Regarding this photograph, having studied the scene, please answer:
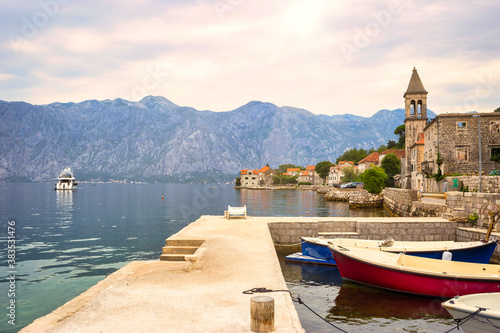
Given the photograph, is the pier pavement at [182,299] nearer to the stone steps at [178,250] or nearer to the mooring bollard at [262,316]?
the mooring bollard at [262,316]

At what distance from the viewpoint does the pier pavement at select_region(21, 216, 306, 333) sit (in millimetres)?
6609

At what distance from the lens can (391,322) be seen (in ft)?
38.5

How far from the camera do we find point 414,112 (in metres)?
78.6

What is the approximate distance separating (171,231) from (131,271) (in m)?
28.4

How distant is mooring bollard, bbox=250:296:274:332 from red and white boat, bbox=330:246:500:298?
913 centimetres

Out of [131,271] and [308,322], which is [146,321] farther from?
[308,322]

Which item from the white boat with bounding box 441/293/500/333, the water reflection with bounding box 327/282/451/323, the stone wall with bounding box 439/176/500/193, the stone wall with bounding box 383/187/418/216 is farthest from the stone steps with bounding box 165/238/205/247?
the stone wall with bounding box 383/187/418/216

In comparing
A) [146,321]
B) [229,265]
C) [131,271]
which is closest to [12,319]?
[131,271]

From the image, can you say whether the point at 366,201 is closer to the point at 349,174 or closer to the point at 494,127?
the point at 494,127

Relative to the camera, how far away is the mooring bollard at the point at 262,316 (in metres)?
6.24

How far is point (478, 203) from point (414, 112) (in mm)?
63032

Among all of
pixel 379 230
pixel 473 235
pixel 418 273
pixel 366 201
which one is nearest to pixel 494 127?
pixel 366 201

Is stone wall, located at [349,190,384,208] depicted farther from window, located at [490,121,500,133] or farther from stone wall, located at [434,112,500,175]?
window, located at [490,121,500,133]

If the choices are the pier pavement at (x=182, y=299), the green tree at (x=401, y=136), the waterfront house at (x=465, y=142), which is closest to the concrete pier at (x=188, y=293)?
the pier pavement at (x=182, y=299)
